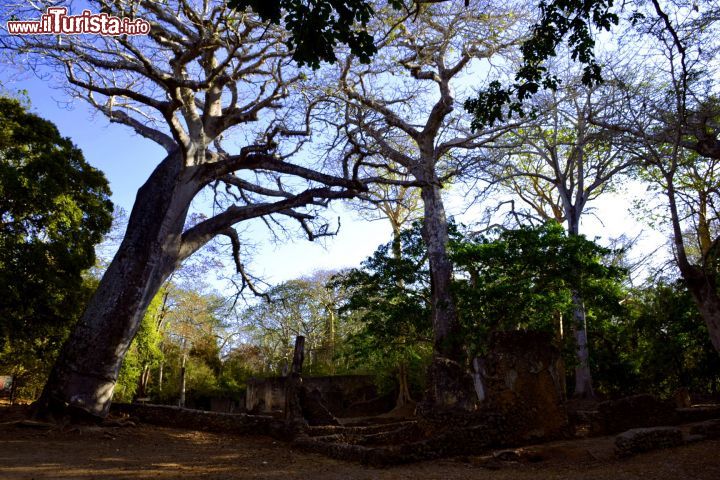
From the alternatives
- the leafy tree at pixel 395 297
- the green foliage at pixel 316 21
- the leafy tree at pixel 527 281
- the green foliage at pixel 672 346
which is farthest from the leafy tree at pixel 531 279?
the green foliage at pixel 316 21

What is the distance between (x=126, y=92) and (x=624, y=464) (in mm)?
9661

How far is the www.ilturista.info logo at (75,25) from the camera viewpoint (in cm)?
981

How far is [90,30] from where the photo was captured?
33.8 feet

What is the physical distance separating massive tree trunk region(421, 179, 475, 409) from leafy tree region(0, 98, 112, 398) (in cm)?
772

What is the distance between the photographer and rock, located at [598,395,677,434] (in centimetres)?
868

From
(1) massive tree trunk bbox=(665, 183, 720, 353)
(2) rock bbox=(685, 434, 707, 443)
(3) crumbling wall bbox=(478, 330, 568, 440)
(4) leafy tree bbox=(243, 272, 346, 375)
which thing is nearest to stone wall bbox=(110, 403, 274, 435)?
(3) crumbling wall bbox=(478, 330, 568, 440)

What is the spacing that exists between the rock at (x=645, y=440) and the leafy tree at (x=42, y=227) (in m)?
10.6

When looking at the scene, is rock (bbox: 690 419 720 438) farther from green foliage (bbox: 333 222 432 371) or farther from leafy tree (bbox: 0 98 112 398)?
leafy tree (bbox: 0 98 112 398)

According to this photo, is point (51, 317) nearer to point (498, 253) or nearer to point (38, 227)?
point (38, 227)

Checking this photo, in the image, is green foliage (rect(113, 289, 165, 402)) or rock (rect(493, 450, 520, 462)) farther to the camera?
green foliage (rect(113, 289, 165, 402))

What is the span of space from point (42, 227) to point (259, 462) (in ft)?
23.5

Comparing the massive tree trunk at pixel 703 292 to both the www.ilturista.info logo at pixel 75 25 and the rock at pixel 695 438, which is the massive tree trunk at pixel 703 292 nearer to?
the rock at pixel 695 438

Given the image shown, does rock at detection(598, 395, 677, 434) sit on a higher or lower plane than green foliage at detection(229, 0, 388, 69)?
lower

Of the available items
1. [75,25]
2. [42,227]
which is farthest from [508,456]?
[75,25]
